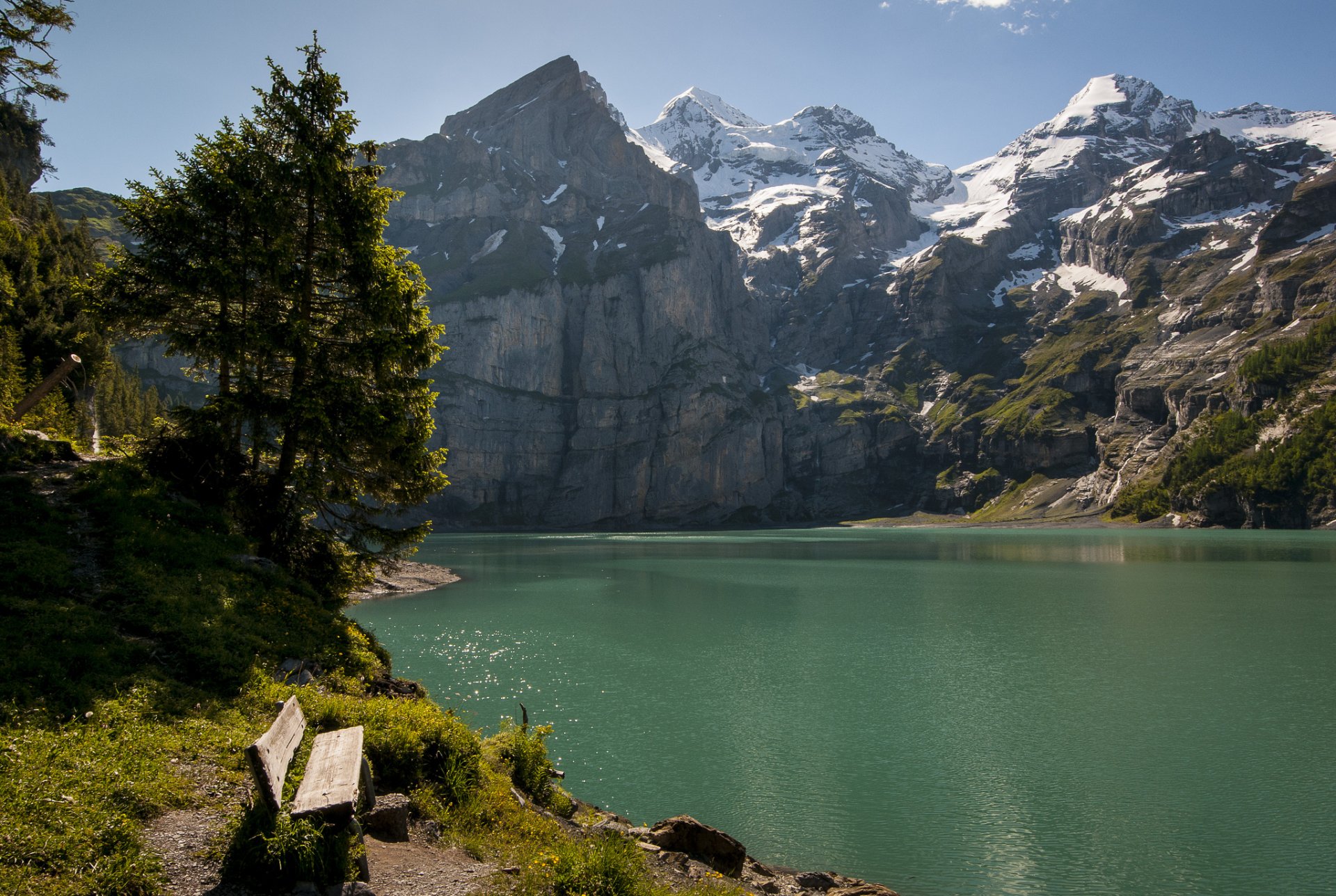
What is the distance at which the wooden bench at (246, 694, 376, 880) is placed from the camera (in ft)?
26.2

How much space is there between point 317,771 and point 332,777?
25 centimetres

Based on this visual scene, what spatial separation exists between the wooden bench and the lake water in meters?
11.8

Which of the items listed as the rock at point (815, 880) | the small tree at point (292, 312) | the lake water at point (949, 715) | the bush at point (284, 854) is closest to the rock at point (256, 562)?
the small tree at point (292, 312)

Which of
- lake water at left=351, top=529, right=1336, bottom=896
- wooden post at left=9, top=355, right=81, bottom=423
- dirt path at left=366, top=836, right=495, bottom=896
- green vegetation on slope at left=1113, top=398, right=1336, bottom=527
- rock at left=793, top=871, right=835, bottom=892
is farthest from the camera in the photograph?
green vegetation on slope at left=1113, top=398, right=1336, bottom=527

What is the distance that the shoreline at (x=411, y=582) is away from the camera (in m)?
62.7

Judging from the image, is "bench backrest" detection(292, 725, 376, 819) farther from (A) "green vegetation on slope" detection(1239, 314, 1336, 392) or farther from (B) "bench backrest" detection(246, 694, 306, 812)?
(A) "green vegetation on slope" detection(1239, 314, 1336, 392)

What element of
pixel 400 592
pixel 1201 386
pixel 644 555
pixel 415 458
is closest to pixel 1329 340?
pixel 1201 386

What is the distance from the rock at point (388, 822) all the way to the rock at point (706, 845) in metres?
6.23

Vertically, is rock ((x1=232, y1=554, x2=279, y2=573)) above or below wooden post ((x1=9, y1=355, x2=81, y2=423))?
below

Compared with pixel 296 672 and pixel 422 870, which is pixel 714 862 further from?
pixel 296 672

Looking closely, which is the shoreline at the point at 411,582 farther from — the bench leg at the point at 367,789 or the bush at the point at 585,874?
the bush at the point at 585,874

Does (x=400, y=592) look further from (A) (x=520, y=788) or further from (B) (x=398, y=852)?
(B) (x=398, y=852)

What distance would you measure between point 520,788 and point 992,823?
12500mm

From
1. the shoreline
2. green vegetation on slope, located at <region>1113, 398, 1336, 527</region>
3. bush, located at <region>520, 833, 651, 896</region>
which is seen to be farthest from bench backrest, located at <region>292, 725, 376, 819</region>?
green vegetation on slope, located at <region>1113, 398, 1336, 527</region>
